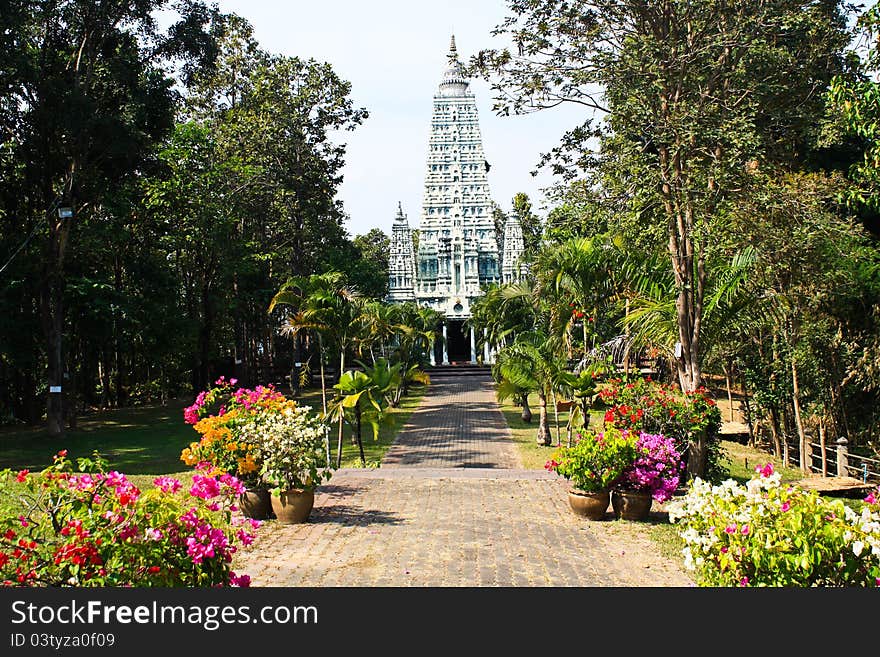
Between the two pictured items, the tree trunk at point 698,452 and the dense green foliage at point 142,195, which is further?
the dense green foliage at point 142,195

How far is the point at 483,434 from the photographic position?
2006 centimetres

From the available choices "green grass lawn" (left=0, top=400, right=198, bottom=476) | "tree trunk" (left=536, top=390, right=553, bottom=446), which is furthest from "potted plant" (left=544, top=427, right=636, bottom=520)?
"tree trunk" (left=536, top=390, right=553, bottom=446)

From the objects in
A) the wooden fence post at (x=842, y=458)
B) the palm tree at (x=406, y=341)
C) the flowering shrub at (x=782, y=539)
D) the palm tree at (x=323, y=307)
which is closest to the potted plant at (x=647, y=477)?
the flowering shrub at (x=782, y=539)

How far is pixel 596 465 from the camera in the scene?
8.98 m

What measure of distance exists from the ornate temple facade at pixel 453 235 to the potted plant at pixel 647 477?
159 ft

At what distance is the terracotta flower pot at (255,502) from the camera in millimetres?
9133

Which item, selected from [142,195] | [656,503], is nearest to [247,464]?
[656,503]

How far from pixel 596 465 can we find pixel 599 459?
0.39ft

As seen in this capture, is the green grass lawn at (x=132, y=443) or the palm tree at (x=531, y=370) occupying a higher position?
the palm tree at (x=531, y=370)

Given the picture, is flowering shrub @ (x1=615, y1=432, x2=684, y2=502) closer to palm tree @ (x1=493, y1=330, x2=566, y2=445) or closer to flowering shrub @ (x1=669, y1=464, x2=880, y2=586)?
flowering shrub @ (x1=669, y1=464, x2=880, y2=586)

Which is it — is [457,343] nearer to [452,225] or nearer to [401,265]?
[401,265]

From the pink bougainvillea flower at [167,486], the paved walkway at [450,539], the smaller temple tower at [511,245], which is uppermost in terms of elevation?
the smaller temple tower at [511,245]

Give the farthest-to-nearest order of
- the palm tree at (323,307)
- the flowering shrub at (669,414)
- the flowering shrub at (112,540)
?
Result: the palm tree at (323,307)
the flowering shrub at (669,414)
the flowering shrub at (112,540)

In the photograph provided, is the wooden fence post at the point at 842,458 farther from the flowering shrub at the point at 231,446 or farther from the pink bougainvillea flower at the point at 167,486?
the pink bougainvillea flower at the point at 167,486
